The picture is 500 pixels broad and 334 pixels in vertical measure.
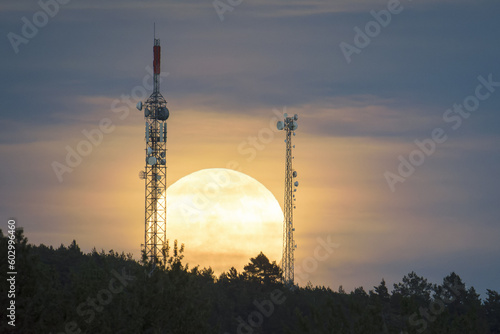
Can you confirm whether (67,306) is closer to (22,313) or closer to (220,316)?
(22,313)

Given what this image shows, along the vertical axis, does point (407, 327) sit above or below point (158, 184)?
below

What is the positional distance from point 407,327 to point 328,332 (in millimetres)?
5155

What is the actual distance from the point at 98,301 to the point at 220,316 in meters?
59.7

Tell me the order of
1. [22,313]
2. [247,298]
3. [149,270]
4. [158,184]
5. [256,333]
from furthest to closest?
[247,298]
[256,333]
[158,184]
[149,270]
[22,313]

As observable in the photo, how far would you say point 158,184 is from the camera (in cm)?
8756

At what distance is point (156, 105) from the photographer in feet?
290

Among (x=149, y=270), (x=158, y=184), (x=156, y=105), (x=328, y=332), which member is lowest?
(x=328, y=332)

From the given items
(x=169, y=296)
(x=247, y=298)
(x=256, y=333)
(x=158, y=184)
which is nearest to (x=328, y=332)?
(x=169, y=296)

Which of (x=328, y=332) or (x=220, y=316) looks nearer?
(x=328, y=332)

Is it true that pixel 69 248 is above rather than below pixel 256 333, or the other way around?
above

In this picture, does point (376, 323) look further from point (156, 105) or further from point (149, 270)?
point (156, 105)

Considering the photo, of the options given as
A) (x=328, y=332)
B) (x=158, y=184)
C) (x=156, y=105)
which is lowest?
(x=328, y=332)

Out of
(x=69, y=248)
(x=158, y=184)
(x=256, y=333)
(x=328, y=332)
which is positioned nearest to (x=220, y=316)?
(x=256, y=333)

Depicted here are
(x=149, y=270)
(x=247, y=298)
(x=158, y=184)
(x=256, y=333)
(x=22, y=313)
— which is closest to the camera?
(x=22, y=313)
